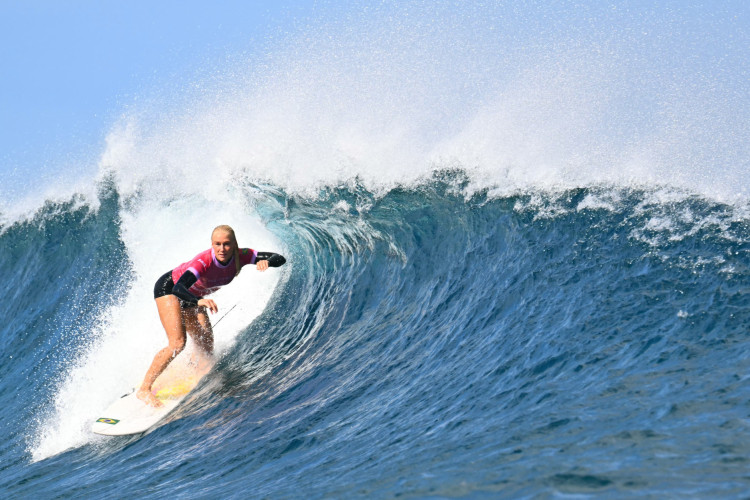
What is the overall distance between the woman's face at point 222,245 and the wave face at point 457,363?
1282 millimetres

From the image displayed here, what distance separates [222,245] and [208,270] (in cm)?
37

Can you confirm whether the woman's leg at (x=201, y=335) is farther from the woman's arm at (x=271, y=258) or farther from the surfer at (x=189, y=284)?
the woman's arm at (x=271, y=258)

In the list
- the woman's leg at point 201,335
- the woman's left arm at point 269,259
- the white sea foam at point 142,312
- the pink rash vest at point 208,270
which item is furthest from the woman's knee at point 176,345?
the woman's left arm at point 269,259

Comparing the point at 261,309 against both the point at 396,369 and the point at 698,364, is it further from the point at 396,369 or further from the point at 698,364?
the point at 698,364

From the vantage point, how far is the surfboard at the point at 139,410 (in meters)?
6.65

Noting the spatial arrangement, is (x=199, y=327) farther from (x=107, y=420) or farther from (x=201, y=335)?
(x=107, y=420)

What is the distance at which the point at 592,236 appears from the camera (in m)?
6.93

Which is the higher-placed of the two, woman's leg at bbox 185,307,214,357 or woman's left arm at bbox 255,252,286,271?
woman's left arm at bbox 255,252,286,271

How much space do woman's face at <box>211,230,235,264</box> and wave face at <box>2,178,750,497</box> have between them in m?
1.28

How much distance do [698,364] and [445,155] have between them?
18.5 ft

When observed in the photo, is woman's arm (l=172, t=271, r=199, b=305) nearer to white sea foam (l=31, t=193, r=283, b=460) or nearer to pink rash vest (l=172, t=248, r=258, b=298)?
pink rash vest (l=172, t=248, r=258, b=298)

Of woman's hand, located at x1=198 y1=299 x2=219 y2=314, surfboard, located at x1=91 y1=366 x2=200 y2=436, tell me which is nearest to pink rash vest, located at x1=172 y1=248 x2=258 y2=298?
woman's hand, located at x1=198 y1=299 x2=219 y2=314

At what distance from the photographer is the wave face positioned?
3561mm

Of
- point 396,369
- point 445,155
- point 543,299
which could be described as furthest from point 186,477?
point 445,155
